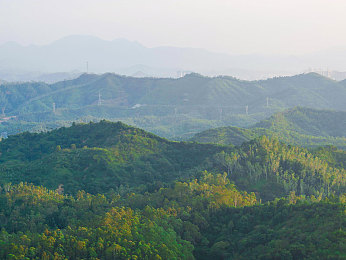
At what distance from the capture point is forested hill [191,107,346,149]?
101 m

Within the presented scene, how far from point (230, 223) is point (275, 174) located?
64.4 ft

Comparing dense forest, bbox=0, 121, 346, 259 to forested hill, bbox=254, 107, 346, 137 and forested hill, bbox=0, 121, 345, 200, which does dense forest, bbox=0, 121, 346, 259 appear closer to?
forested hill, bbox=0, 121, 345, 200

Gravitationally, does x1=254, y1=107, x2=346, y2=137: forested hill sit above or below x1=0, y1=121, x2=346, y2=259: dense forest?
above

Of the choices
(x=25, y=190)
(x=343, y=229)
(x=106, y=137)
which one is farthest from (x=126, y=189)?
(x=343, y=229)

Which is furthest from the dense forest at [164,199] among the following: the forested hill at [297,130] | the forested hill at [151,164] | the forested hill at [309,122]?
the forested hill at [309,122]

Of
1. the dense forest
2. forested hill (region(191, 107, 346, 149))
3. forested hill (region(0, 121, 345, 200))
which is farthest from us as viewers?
forested hill (region(191, 107, 346, 149))

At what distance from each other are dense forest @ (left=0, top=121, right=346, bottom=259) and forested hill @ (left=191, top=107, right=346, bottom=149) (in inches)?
1013

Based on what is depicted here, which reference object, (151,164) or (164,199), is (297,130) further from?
(164,199)

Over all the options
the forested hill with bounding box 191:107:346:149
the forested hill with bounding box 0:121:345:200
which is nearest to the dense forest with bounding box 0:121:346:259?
the forested hill with bounding box 0:121:345:200

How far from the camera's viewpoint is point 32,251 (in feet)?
101

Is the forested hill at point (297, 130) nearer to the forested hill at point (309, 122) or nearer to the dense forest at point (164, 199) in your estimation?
the forested hill at point (309, 122)

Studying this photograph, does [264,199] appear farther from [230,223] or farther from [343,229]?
[343,229]

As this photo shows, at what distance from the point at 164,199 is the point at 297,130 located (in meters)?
84.4

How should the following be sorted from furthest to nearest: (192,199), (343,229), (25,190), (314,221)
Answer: (25,190), (192,199), (314,221), (343,229)
